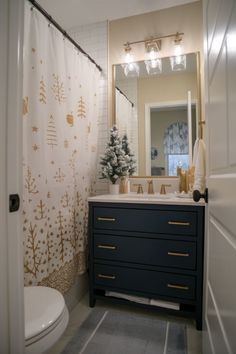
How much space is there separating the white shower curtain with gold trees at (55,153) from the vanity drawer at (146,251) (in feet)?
0.91

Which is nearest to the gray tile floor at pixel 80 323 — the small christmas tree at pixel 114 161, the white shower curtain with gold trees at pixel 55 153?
the white shower curtain with gold trees at pixel 55 153

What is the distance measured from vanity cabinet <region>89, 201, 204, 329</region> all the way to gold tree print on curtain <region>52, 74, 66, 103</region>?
83cm

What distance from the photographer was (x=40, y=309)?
1.04 metres

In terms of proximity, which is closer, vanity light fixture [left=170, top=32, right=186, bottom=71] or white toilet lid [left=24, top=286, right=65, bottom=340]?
white toilet lid [left=24, top=286, right=65, bottom=340]

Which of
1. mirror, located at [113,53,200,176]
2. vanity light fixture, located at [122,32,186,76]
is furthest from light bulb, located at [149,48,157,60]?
mirror, located at [113,53,200,176]

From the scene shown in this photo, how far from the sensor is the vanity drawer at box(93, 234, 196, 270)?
5.24ft

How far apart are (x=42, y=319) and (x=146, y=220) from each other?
3.05ft

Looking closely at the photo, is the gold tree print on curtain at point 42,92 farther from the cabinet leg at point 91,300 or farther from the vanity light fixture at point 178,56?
the cabinet leg at point 91,300

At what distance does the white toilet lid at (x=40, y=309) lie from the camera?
36.2 inches

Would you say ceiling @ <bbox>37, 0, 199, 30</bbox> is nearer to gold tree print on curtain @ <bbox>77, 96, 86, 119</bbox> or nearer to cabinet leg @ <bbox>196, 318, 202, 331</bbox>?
gold tree print on curtain @ <bbox>77, 96, 86, 119</bbox>

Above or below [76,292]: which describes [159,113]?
above

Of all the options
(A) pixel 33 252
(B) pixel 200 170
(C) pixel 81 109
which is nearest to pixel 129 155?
(C) pixel 81 109

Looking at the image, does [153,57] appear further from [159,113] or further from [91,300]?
[91,300]

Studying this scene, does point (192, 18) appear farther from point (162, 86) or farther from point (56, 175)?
point (56, 175)
